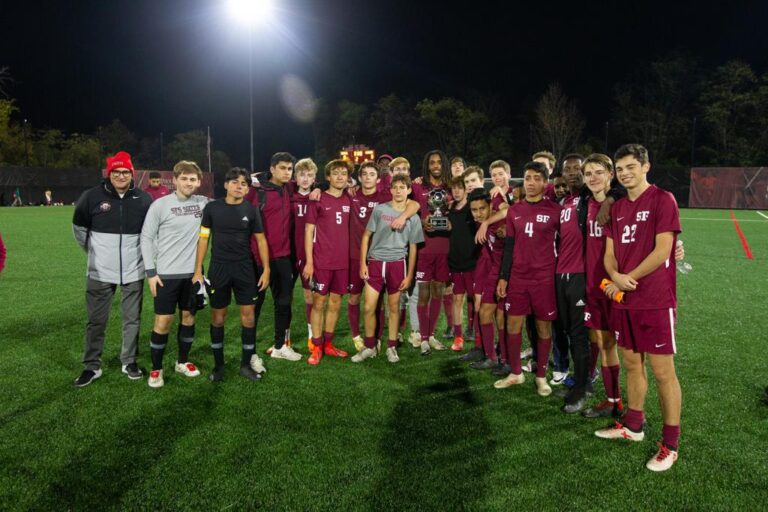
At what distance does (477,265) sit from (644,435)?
2305mm

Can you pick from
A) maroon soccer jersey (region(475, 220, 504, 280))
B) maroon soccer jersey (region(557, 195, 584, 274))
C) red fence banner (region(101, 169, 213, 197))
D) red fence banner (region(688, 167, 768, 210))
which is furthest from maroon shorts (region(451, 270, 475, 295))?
red fence banner (region(101, 169, 213, 197))

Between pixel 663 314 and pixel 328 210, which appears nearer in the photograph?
pixel 663 314

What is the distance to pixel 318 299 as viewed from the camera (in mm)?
5477

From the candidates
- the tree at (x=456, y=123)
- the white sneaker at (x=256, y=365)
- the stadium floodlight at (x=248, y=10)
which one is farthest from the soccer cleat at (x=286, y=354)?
the tree at (x=456, y=123)

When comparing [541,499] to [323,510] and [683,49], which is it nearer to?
[323,510]

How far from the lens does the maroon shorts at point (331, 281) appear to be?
540 centimetres

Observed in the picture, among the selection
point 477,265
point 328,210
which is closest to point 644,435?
point 477,265

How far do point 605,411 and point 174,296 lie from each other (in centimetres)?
380

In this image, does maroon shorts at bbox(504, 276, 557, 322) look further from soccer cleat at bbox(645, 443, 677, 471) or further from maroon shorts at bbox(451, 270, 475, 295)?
soccer cleat at bbox(645, 443, 677, 471)

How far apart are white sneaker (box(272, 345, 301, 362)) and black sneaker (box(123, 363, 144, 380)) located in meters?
1.30

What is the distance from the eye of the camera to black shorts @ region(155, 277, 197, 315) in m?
4.56

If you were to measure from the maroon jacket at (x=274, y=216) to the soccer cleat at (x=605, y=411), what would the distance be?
327cm

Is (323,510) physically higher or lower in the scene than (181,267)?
lower

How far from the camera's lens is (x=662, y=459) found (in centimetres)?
320
